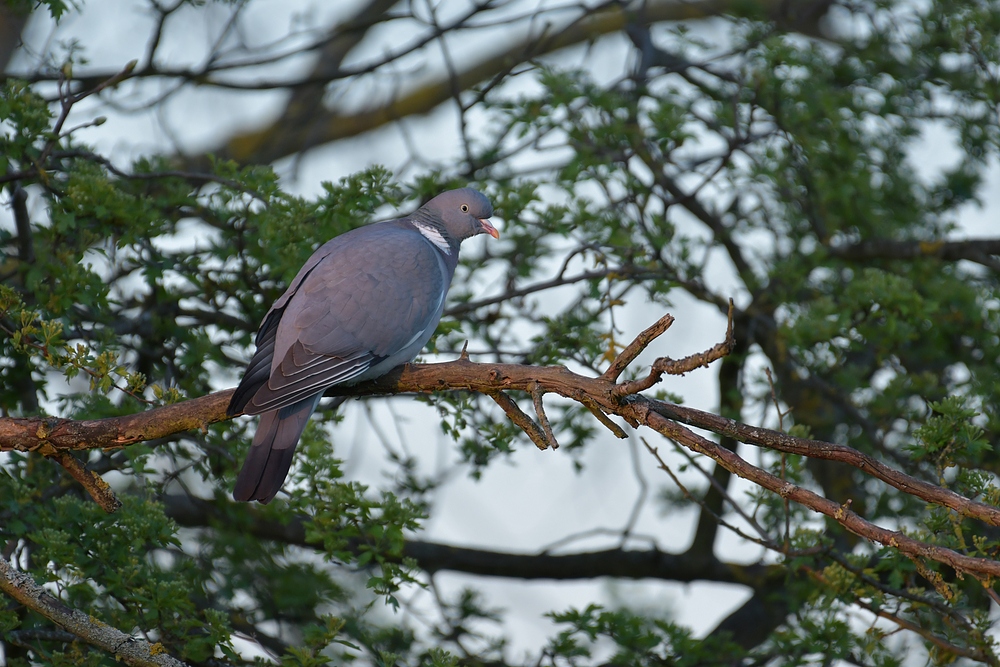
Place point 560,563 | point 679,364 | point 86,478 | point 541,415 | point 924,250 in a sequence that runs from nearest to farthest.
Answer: point 679,364 → point 541,415 → point 86,478 → point 924,250 → point 560,563

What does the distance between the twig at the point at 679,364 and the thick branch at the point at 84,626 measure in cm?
149

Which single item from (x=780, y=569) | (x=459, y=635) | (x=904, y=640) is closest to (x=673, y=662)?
(x=780, y=569)

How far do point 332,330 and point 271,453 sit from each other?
18.3 inches

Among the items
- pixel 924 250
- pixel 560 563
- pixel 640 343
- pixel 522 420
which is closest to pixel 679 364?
pixel 640 343

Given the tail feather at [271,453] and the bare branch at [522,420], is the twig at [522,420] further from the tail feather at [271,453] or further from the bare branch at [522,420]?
the tail feather at [271,453]

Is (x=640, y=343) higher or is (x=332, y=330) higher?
(x=332, y=330)

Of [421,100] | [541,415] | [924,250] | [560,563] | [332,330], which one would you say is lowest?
[541,415]

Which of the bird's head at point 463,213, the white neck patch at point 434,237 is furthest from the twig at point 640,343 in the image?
the bird's head at point 463,213

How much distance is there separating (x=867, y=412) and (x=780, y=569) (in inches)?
57.2

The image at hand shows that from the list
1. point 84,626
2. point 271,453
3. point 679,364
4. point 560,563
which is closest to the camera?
point 679,364

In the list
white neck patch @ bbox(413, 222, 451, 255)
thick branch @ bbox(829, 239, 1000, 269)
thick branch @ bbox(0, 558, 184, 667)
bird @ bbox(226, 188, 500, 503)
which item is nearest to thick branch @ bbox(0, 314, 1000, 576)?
bird @ bbox(226, 188, 500, 503)

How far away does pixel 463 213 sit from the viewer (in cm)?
417

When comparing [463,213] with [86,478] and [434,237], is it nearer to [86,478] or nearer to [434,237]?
[434,237]

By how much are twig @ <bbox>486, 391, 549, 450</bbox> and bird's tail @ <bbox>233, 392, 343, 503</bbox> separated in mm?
743
